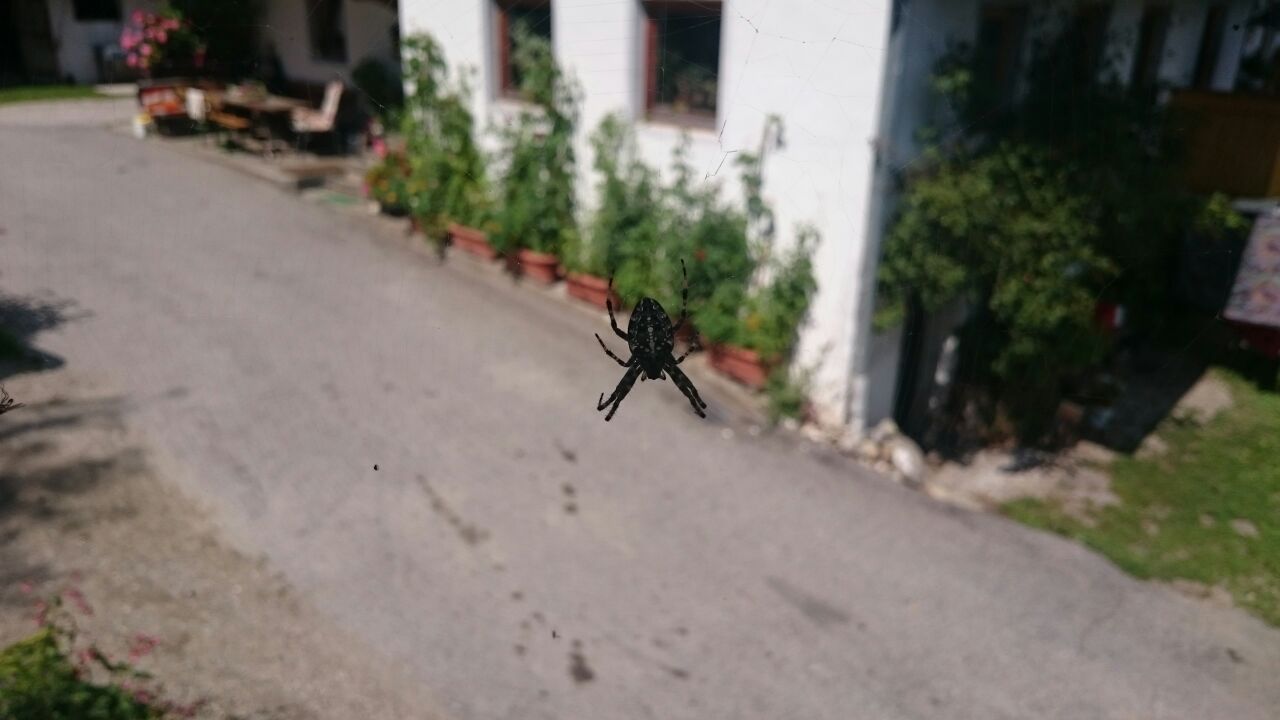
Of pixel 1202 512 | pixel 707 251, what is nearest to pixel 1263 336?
pixel 1202 512

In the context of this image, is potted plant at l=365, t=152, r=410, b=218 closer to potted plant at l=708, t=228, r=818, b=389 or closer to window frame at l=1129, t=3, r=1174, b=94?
potted plant at l=708, t=228, r=818, b=389

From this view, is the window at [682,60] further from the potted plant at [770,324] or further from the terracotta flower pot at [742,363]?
the terracotta flower pot at [742,363]

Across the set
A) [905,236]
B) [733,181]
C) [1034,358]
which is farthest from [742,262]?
[1034,358]

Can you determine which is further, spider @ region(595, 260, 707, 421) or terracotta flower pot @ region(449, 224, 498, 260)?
terracotta flower pot @ region(449, 224, 498, 260)

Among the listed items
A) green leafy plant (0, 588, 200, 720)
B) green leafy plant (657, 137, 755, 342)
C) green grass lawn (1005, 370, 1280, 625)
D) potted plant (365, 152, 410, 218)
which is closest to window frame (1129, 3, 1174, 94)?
green grass lawn (1005, 370, 1280, 625)

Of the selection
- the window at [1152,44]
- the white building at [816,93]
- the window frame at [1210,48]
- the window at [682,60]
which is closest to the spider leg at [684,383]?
the white building at [816,93]

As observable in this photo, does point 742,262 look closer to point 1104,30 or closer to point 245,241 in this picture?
point 1104,30

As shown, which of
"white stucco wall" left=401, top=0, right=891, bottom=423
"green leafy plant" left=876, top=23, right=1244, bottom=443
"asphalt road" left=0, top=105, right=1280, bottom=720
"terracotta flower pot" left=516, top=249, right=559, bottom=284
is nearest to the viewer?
"asphalt road" left=0, top=105, right=1280, bottom=720
